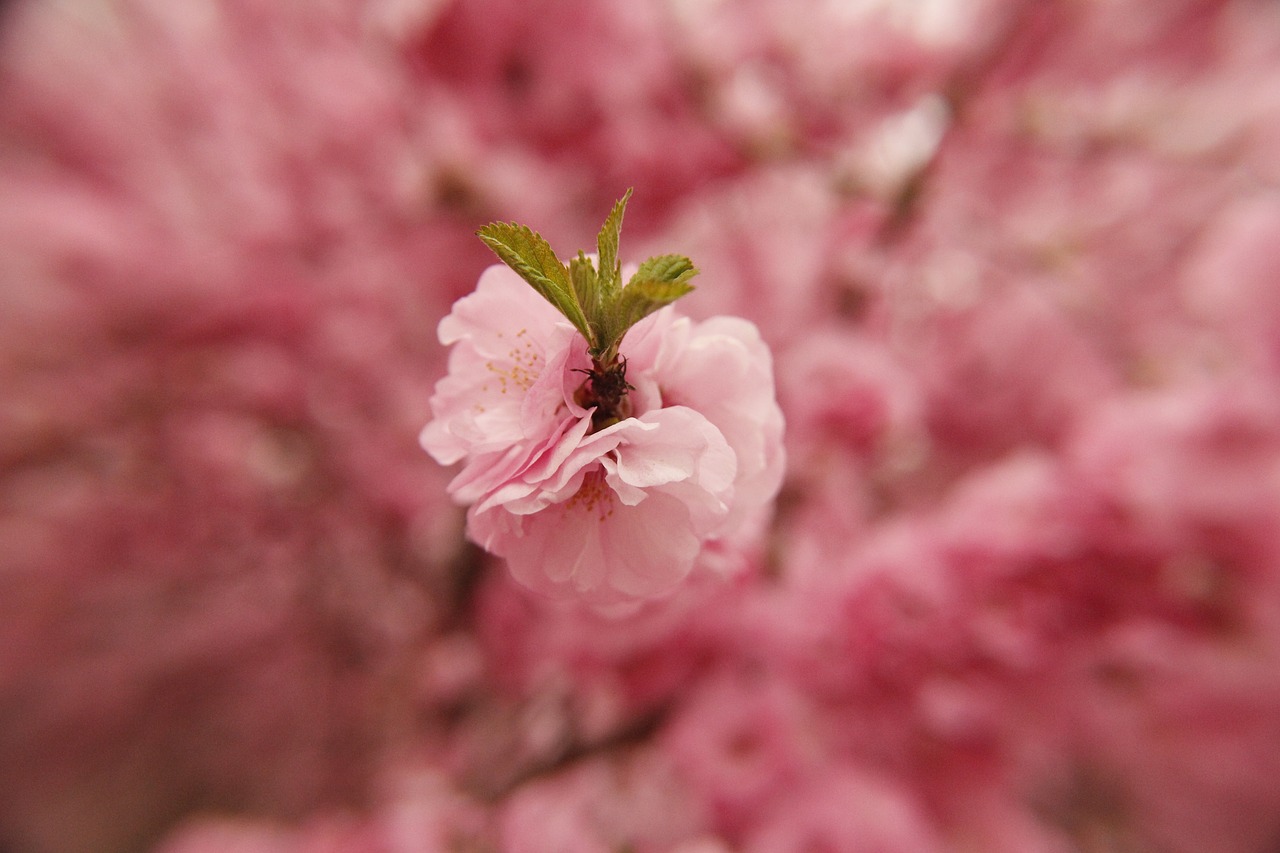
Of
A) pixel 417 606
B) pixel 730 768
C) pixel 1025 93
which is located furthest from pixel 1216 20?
pixel 417 606

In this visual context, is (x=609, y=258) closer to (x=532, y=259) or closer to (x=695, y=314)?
(x=532, y=259)

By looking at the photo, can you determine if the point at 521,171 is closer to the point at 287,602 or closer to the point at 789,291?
the point at 789,291

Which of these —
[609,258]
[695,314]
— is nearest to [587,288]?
[609,258]

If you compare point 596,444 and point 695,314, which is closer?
point 596,444

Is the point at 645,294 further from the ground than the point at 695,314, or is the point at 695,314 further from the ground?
the point at 695,314

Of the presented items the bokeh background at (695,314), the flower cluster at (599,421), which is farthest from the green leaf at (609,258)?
the bokeh background at (695,314)

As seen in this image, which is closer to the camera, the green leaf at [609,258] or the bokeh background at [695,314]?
the green leaf at [609,258]

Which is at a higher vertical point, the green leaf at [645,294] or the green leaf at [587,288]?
the green leaf at [587,288]

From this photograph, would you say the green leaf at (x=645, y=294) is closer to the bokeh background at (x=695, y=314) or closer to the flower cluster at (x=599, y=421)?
the flower cluster at (x=599, y=421)
